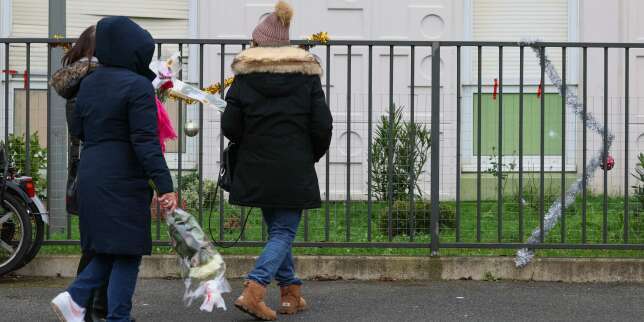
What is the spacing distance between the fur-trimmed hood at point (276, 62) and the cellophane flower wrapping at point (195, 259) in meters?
0.90

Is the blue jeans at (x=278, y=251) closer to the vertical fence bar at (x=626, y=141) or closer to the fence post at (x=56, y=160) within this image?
the fence post at (x=56, y=160)

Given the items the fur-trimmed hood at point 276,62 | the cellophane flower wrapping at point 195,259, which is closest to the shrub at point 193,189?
the fur-trimmed hood at point 276,62

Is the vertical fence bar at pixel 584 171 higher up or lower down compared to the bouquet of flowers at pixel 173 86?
lower down

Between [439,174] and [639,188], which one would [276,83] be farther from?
[639,188]

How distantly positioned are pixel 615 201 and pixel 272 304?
2.50 metres

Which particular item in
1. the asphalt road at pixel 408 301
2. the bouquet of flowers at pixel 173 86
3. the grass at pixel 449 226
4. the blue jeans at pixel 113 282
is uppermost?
the bouquet of flowers at pixel 173 86

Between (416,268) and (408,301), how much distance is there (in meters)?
0.76

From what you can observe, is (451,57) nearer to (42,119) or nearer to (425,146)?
(425,146)

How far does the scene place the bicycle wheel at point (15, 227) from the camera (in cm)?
725

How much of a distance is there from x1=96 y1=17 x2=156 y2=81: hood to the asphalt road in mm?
1633

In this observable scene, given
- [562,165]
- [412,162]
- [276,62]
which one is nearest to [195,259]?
[276,62]

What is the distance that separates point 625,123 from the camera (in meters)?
7.72

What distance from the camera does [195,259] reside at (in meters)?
5.74

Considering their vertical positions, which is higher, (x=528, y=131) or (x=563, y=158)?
(x=528, y=131)
